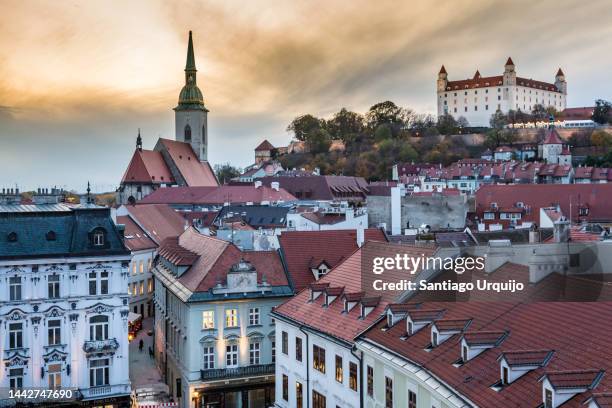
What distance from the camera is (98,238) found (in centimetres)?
3194

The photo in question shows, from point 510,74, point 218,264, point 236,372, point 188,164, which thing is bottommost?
point 236,372

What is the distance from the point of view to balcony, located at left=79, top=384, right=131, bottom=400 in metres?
31.5

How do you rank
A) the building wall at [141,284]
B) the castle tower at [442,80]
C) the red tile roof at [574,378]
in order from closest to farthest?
the red tile roof at [574,378], the building wall at [141,284], the castle tower at [442,80]

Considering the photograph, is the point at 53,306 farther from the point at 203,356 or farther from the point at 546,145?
the point at 546,145

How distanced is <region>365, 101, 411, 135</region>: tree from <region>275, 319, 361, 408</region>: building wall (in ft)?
484

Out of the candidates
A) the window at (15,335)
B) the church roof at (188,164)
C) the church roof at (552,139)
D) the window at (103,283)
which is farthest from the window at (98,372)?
the church roof at (552,139)

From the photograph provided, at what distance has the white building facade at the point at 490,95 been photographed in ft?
589

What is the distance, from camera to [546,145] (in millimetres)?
135000

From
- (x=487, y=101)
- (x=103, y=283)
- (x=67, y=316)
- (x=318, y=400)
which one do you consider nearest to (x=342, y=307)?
(x=318, y=400)

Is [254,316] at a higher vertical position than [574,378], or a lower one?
lower

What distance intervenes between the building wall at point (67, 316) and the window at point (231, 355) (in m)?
4.47

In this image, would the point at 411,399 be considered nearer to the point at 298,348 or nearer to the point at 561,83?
the point at 298,348

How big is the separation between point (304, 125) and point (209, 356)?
469ft

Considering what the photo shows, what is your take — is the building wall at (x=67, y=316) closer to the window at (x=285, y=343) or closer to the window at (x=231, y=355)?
the window at (x=231, y=355)
